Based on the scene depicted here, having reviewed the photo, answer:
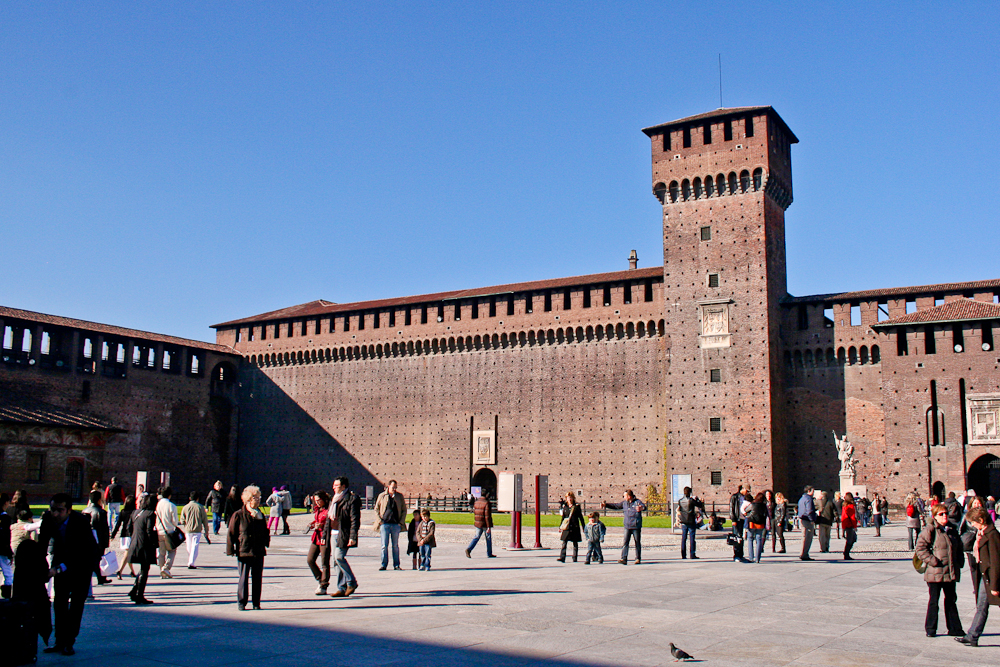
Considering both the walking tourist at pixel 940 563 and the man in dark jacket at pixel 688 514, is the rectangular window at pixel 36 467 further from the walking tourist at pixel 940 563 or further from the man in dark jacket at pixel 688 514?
the walking tourist at pixel 940 563

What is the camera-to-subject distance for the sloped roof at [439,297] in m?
33.8

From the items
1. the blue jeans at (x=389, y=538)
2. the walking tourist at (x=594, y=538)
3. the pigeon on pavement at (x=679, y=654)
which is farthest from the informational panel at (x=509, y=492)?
the pigeon on pavement at (x=679, y=654)

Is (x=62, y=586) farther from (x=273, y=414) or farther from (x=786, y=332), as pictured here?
(x=273, y=414)

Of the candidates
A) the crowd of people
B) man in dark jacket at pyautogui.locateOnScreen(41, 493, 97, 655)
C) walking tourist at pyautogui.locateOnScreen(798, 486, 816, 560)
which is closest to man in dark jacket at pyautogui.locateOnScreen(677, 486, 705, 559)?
the crowd of people

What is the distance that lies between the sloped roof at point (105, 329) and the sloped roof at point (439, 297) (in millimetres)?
2048

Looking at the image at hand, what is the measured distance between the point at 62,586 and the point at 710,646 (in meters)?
4.77

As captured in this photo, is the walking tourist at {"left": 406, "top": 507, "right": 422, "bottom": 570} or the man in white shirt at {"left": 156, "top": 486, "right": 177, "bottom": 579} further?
the walking tourist at {"left": 406, "top": 507, "right": 422, "bottom": 570}

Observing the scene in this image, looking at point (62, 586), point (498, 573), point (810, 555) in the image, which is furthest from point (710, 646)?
point (810, 555)

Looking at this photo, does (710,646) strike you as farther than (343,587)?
No

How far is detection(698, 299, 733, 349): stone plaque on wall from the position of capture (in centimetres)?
3062

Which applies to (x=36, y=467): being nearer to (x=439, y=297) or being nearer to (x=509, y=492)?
(x=439, y=297)

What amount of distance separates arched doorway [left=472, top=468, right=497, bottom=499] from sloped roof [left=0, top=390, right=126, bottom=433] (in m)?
14.0

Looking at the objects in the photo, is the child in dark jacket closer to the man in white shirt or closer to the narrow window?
the man in white shirt

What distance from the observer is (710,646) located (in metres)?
6.68
